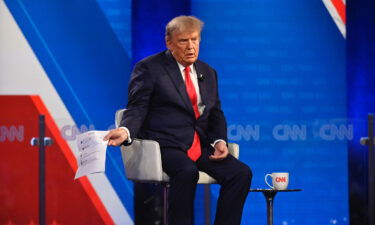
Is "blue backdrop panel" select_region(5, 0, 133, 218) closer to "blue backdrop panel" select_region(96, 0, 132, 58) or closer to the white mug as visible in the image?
"blue backdrop panel" select_region(96, 0, 132, 58)

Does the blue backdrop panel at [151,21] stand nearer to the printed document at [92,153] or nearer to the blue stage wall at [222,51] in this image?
the blue stage wall at [222,51]

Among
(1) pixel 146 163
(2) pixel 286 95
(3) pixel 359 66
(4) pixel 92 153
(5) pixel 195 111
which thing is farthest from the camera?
(3) pixel 359 66

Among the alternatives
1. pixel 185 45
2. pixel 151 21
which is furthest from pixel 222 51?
pixel 185 45

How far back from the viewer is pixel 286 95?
16.1 ft

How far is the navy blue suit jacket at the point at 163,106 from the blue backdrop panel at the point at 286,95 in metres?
1.04

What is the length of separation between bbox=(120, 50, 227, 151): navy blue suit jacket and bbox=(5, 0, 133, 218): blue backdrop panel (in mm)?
1460

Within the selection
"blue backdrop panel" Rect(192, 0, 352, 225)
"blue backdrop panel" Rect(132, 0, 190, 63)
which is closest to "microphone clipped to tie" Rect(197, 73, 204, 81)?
"blue backdrop panel" Rect(192, 0, 352, 225)

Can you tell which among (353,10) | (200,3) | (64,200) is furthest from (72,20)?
(353,10)

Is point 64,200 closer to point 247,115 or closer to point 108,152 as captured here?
point 108,152

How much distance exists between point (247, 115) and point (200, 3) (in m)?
0.95

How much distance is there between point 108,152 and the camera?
14.9ft

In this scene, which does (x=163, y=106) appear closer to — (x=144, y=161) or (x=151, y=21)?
(x=144, y=161)

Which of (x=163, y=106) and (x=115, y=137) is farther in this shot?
(x=163, y=106)

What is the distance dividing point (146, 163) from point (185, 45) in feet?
2.13
